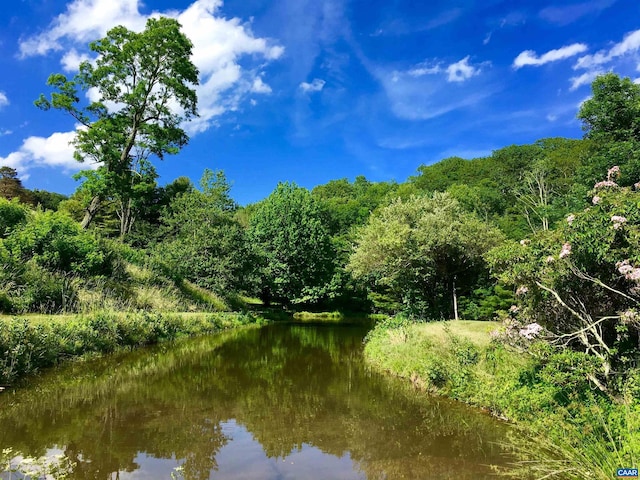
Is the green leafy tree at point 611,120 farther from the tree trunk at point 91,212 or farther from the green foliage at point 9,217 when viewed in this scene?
the green foliage at point 9,217

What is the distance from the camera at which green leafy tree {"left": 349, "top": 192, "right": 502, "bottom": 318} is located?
2019cm

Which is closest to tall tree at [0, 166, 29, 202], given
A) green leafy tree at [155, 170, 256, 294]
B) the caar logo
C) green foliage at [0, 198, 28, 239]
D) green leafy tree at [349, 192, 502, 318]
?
green leafy tree at [155, 170, 256, 294]

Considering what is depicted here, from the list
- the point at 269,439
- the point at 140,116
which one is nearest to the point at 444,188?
the point at 140,116

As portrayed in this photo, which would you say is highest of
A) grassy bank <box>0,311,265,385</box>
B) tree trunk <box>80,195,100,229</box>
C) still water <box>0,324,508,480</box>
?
tree trunk <box>80,195,100,229</box>

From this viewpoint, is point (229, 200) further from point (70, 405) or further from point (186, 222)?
point (70, 405)

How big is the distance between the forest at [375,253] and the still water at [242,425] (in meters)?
1.60

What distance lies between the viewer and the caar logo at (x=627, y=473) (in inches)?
190

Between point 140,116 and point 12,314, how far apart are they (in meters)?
19.2

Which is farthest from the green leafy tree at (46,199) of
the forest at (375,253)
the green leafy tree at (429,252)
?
the green leafy tree at (429,252)

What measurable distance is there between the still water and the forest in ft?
5.26

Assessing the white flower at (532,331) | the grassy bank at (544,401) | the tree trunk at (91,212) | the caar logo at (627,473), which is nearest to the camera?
the caar logo at (627,473)

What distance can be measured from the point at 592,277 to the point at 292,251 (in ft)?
118

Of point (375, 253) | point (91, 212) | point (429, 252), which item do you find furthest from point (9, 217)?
point (429, 252)

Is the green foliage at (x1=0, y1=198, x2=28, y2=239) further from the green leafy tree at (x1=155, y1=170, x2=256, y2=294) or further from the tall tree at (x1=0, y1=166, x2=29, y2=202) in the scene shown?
the tall tree at (x1=0, y1=166, x2=29, y2=202)
